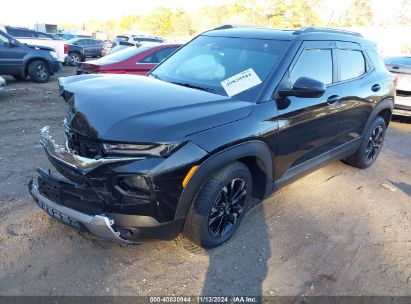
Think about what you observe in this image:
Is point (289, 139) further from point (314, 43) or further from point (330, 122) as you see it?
point (314, 43)

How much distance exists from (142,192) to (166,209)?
22 cm

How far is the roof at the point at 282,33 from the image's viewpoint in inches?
147

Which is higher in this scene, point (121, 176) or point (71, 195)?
point (121, 176)

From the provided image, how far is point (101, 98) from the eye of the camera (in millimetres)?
2934

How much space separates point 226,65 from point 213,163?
1294 mm

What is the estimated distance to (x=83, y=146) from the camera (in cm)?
281

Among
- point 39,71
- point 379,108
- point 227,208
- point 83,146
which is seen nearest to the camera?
point 83,146

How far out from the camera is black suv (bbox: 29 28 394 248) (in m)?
2.58

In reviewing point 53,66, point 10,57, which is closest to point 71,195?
point 10,57

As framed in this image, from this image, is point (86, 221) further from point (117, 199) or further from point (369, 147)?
point (369, 147)

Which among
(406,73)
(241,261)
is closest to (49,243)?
(241,261)

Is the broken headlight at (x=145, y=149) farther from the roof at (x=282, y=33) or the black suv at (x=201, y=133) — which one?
the roof at (x=282, y=33)

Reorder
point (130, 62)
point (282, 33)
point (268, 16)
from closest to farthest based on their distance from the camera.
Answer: point (282, 33)
point (130, 62)
point (268, 16)

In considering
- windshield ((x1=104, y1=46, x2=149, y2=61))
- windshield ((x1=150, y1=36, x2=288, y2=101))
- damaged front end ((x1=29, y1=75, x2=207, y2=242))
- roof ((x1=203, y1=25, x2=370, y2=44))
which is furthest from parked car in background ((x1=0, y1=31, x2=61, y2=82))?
damaged front end ((x1=29, y1=75, x2=207, y2=242))
